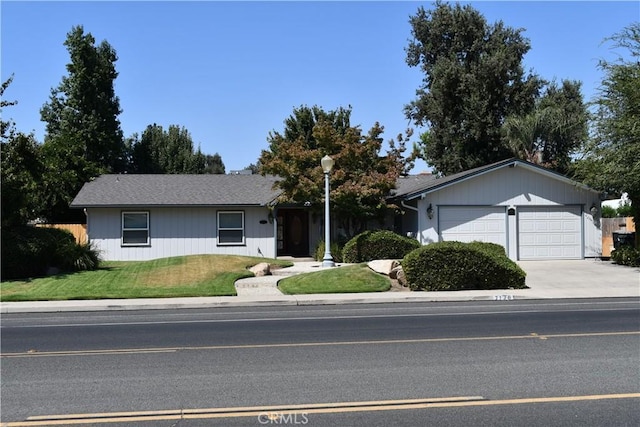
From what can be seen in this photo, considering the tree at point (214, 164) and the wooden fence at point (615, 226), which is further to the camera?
the tree at point (214, 164)

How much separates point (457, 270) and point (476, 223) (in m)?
8.65

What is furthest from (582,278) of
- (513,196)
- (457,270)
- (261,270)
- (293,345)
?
(293,345)

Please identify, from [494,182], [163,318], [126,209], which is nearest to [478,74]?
[494,182]

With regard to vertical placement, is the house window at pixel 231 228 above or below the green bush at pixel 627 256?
Result: above

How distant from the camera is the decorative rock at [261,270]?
21047 millimetres

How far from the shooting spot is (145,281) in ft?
Result: 63.1

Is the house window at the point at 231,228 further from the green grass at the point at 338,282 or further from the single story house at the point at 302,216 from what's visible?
the green grass at the point at 338,282

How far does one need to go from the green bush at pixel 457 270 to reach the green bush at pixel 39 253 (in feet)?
36.9

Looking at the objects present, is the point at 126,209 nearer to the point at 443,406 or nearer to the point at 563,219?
the point at 563,219

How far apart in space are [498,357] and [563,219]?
64.8 feet

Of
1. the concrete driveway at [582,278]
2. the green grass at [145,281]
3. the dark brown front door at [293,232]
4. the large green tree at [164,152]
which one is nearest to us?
the green grass at [145,281]

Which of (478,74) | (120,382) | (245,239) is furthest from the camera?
(478,74)

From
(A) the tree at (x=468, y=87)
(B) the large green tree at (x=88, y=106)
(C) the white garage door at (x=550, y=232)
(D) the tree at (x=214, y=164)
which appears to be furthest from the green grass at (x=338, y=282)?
(D) the tree at (x=214, y=164)

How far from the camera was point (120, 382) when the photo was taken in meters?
7.20
